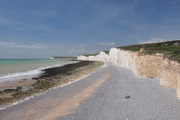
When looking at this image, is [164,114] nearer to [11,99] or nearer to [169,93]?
[169,93]

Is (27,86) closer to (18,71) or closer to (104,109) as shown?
(104,109)

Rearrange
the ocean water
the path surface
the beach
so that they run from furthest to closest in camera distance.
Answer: the ocean water < the beach < the path surface

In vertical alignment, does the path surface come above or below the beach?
above

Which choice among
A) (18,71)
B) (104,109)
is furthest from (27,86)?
(18,71)

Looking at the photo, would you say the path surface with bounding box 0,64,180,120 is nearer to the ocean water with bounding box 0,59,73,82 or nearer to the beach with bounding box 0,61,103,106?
the beach with bounding box 0,61,103,106

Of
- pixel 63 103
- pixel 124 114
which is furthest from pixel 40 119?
pixel 124 114

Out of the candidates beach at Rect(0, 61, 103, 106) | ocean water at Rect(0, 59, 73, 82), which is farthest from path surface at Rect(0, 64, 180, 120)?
ocean water at Rect(0, 59, 73, 82)

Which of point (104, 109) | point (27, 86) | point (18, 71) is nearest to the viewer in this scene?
point (104, 109)

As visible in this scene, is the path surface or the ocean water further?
the ocean water

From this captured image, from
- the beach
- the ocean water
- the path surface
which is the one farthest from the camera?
the ocean water

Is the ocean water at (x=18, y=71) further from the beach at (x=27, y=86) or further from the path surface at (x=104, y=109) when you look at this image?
the path surface at (x=104, y=109)

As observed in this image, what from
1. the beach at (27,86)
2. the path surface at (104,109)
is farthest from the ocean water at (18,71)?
the path surface at (104,109)

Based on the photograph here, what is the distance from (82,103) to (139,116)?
11.8 feet

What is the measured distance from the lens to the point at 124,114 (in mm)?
6477
